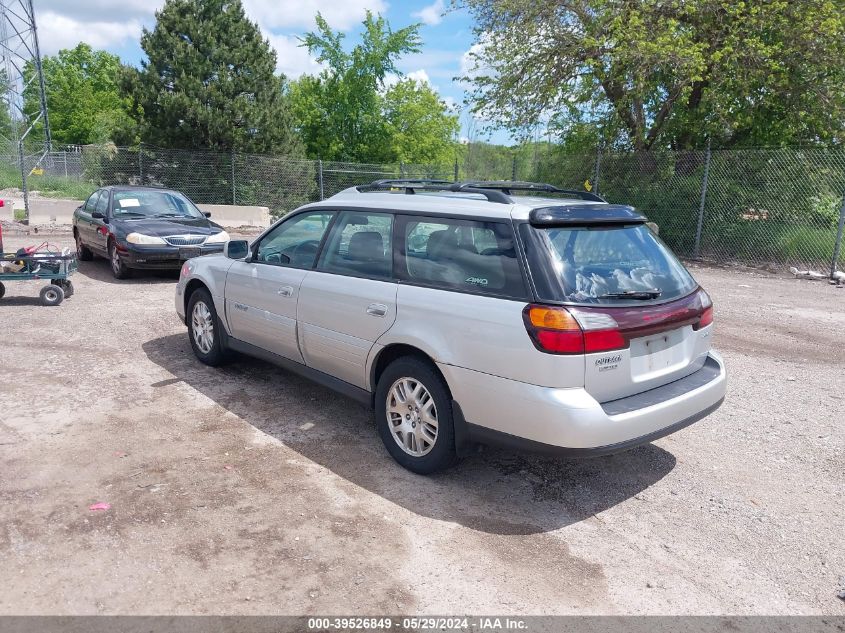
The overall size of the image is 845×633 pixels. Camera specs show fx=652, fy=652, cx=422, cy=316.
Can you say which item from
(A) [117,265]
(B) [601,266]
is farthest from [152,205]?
(B) [601,266]

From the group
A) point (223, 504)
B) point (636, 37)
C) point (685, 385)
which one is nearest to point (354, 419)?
point (223, 504)

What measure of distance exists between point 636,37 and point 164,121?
49.2ft

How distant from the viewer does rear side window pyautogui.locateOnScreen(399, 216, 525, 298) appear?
3.61m

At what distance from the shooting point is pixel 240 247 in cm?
562

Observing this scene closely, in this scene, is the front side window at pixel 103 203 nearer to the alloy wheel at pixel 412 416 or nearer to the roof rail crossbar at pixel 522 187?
the roof rail crossbar at pixel 522 187

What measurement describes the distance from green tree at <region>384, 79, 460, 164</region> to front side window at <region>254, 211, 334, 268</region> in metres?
29.4

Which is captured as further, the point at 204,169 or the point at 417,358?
the point at 204,169

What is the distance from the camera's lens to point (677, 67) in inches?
533

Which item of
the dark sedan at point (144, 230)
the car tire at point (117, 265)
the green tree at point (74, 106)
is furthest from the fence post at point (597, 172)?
the green tree at point (74, 106)

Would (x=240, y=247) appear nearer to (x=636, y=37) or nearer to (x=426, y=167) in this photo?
(x=636, y=37)

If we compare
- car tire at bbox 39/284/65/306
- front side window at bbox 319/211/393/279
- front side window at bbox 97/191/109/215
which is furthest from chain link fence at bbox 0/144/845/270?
car tire at bbox 39/284/65/306

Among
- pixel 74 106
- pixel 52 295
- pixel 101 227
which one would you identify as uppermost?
pixel 74 106

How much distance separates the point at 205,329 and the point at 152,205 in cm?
612

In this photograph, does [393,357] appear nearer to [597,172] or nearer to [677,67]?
[677,67]
